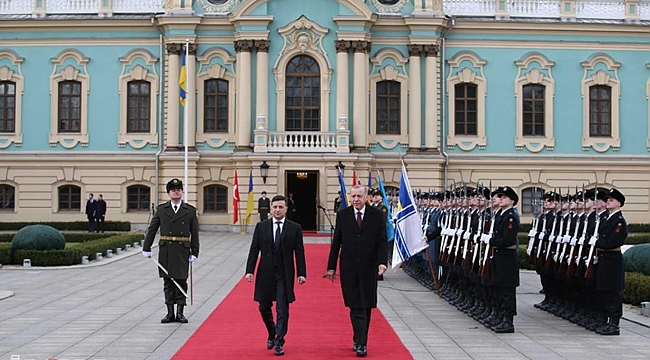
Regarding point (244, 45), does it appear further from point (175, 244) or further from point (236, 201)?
point (175, 244)

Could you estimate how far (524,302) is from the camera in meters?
15.8

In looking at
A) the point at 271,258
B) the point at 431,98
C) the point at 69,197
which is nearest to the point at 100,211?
the point at 69,197

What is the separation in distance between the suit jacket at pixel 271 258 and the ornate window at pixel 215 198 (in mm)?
25651

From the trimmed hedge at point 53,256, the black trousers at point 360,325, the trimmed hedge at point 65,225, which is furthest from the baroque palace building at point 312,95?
Result: the black trousers at point 360,325

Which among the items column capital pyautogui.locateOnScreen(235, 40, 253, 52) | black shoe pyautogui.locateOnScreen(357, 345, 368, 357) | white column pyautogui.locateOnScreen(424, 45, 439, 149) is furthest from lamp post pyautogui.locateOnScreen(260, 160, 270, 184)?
black shoe pyautogui.locateOnScreen(357, 345, 368, 357)

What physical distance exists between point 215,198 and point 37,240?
15102 millimetres

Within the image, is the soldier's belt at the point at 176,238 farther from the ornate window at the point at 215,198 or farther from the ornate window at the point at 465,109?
the ornate window at the point at 465,109

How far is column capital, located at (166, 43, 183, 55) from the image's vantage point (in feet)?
118

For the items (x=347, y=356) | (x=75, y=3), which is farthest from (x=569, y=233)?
(x=75, y=3)

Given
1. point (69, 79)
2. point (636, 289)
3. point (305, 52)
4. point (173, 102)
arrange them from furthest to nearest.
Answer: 1. point (69, 79)
2. point (173, 102)
3. point (305, 52)
4. point (636, 289)

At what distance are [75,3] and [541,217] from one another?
91.7ft

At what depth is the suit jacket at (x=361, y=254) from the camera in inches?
417

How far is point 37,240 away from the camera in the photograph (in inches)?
856

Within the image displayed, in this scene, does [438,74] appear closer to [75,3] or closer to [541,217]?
[75,3]
